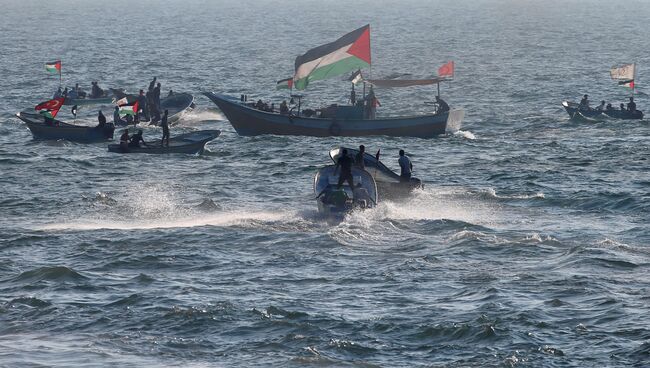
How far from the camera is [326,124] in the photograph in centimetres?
5734

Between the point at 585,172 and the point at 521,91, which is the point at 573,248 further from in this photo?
the point at 521,91

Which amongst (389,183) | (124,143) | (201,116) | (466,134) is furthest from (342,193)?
(201,116)

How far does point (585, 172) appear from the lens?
4909 cm

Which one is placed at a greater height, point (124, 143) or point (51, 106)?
point (51, 106)

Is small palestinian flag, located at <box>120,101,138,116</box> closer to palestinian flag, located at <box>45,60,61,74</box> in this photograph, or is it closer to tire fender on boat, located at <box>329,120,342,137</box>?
tire fender on boat, located at <box>329,120,342,137</box>

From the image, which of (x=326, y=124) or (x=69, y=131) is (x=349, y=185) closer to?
(x=326, y=124)

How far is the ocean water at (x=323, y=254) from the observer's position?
27422mm

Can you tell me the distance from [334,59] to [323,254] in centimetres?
1986

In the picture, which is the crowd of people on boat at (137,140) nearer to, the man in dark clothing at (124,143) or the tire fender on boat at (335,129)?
the man in dark clothing at (124,143)

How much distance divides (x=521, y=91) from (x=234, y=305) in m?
54.8

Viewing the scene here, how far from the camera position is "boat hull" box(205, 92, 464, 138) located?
2256 inches

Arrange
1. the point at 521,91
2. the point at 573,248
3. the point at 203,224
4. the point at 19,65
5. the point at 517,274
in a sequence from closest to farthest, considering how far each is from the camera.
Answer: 1. the point at 517,274
2. the point at 573,248
3. the point at 203,224
4. the point at 521,91
5. the point at 19,65

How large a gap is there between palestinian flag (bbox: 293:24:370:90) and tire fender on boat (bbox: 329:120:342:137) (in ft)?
12.3

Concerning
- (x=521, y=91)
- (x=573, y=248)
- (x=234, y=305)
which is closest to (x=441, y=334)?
(x=234, y=305)
